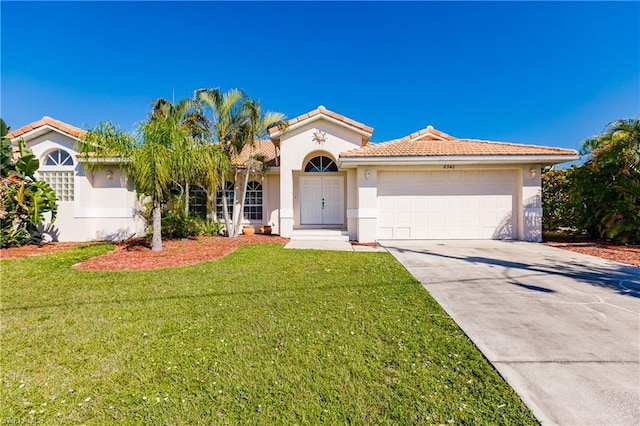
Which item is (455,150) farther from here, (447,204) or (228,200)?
(228,200)

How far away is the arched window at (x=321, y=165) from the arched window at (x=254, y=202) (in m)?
2.80

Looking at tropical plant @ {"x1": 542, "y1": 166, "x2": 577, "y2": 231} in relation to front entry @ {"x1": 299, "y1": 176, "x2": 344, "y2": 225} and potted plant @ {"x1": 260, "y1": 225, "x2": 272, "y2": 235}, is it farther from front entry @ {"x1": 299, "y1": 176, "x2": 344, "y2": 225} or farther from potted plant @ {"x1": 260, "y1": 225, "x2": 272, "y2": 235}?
potted plant @ {"x1": 260, "y1": 225, "x2": 272, "y2": 235}

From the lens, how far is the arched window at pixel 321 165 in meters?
14.4

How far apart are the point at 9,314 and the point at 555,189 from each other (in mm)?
19177

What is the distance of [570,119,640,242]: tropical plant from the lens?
34.0ft

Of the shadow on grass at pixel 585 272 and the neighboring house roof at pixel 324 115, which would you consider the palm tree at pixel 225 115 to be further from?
the shadow on grass at pixel 585 272

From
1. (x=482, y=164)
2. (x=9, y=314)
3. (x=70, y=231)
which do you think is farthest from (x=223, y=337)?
(x=70, y=231)

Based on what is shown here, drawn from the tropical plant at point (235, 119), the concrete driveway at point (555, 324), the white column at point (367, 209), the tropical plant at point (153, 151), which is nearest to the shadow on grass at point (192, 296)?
the concrete driveway at point (555, 324)

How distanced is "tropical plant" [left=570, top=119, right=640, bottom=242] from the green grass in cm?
1109

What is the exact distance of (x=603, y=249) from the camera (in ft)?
32.4

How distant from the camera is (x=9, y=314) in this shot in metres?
4.39

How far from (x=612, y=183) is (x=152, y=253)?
697 inches

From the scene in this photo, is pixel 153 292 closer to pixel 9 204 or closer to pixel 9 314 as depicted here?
pixel 9 314

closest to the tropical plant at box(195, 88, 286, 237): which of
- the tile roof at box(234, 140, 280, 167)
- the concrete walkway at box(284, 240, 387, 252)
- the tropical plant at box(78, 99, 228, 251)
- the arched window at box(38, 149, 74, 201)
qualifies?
the tile roof at box(234, 140, 280, 167)
